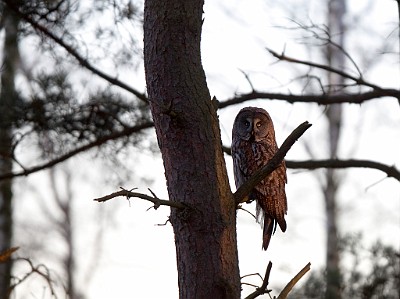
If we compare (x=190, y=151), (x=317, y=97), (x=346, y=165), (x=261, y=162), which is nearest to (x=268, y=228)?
(x=261, y=162)

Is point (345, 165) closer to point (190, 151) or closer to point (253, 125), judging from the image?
point (253, 125)

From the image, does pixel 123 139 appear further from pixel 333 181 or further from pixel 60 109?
pixel 333 181

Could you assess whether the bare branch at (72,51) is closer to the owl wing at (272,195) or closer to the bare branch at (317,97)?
the bare branch at (317,97)

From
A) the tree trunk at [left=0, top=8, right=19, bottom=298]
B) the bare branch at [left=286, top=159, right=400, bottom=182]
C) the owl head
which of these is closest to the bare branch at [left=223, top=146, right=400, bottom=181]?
the bare branch at [left=286, top=159, right=400, bottom=182]

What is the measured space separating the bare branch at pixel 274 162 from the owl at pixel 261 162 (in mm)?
1296

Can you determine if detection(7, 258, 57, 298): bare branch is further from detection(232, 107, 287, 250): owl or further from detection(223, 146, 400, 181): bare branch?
detection(223, 146, 400, 181): bare branch

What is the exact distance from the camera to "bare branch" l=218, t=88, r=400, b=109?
5.13 meters

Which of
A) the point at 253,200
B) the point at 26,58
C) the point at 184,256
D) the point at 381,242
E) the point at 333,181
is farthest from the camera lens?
the point at 26,58

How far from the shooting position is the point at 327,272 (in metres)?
7.33

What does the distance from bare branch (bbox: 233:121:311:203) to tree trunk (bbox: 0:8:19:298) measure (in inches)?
78.2

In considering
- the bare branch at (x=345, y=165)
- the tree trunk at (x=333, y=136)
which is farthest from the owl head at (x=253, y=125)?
the tree trunk at (x=333, y=136)

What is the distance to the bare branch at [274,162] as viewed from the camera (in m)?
2.90

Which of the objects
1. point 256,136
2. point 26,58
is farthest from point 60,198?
point 256,136

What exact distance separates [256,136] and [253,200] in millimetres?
352
